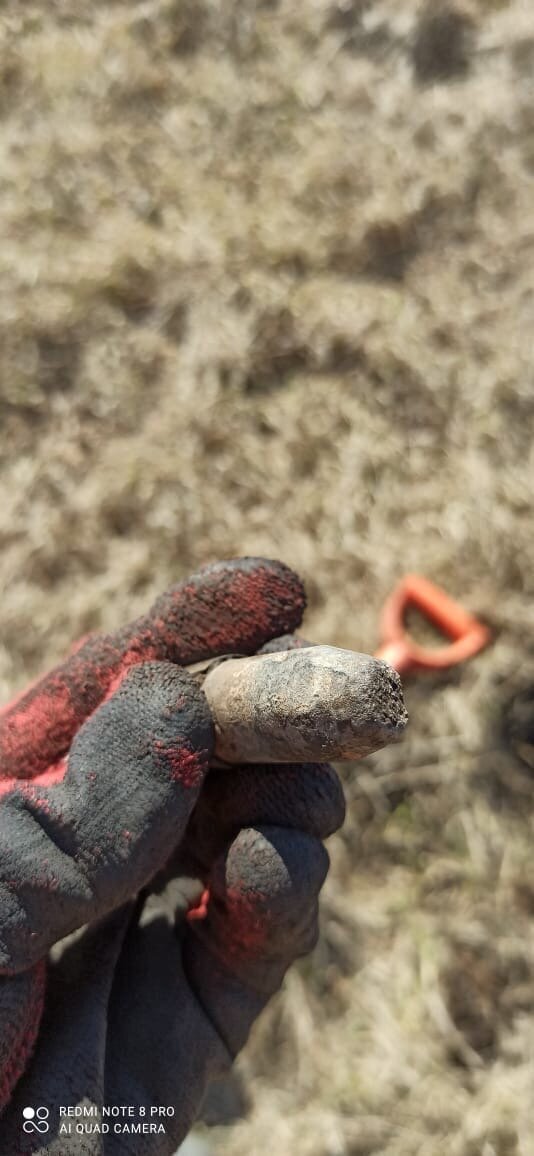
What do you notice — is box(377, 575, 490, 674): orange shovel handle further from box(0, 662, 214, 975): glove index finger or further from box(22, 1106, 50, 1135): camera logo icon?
box(22, 1106, 50, 1135): camera logo icon

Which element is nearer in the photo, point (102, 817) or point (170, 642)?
point (102, 817)

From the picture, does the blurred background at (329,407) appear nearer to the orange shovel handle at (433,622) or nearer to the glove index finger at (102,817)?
the orange shovel handle at (433,622)

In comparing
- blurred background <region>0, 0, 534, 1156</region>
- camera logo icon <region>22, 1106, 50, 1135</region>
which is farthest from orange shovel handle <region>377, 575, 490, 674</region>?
camera logo icon <region>22, 1106, 50, 1135</region>

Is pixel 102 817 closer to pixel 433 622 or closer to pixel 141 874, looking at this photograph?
pixel 141 874

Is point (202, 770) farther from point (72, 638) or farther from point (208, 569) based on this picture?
point (72, 638)

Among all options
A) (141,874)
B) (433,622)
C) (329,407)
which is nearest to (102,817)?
(141,874)

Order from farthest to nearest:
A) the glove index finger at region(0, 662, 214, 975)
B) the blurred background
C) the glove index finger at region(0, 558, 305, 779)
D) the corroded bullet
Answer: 1. the blurred background
2. the glove index finger at region(0, 558, 305, 779)
3. the glove index finger at region(0, 662, 214, 975)
4. the corroded bullet

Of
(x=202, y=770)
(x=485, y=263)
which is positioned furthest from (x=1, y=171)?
(x=202, y=770)
